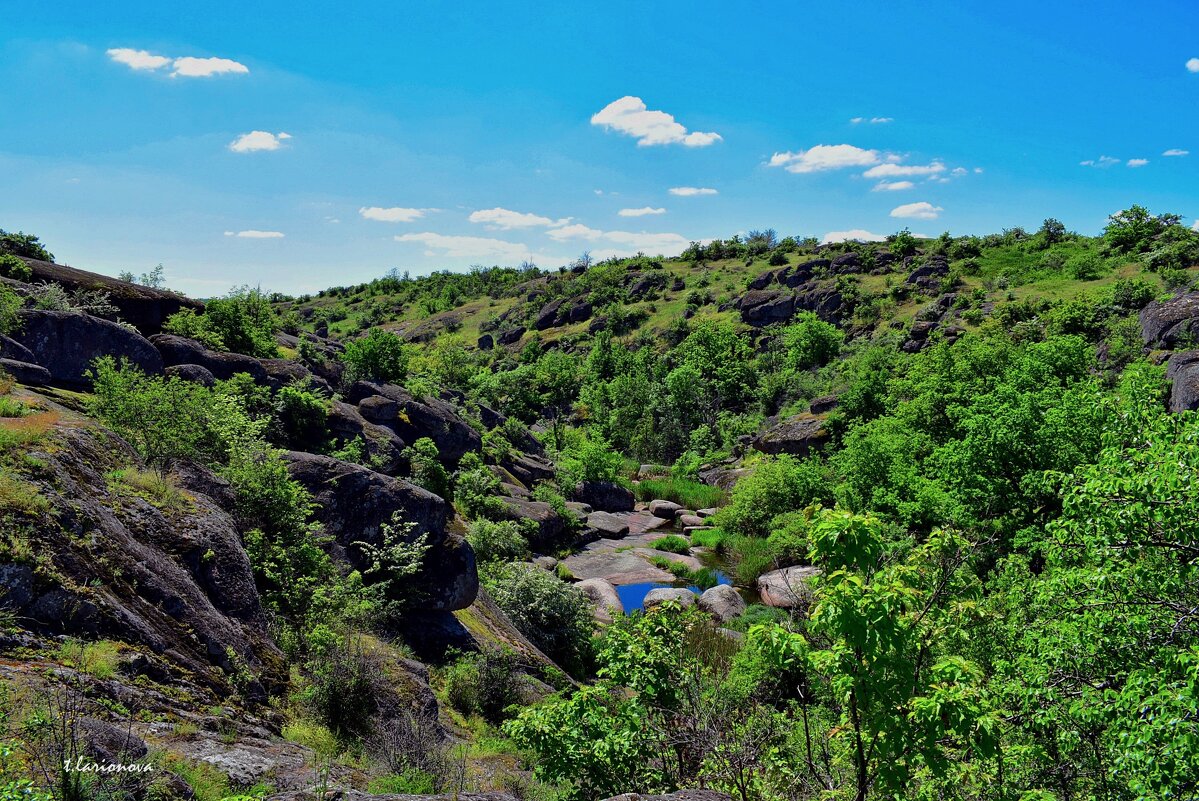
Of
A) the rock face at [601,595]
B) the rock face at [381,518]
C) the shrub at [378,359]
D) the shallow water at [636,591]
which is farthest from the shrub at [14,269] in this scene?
the shallow water at [636,591]

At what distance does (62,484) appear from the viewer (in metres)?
10.4

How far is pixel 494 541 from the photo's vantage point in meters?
28.8

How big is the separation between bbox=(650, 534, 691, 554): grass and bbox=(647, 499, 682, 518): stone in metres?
7.13

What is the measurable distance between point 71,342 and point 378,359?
18.4m

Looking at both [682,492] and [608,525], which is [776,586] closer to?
[608,525]

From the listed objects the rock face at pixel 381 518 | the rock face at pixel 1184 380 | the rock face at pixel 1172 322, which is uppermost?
A: the rock face at pixel 1172 322

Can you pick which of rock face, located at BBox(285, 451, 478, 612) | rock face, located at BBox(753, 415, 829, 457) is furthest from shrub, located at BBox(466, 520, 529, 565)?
rock face, located at BBox(753, 415, 829, 457)

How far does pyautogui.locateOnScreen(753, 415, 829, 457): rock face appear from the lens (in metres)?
45.9

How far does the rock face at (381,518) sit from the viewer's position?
59.1 ft

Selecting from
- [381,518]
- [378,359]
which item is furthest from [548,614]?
[378,359]

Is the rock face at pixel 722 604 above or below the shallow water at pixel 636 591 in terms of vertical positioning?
above

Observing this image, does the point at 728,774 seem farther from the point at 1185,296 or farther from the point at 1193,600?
the point at 1185,296

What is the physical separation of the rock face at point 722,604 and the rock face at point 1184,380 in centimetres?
1854

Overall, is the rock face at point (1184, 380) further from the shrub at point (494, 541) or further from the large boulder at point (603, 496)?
the large boulder at point (603, 496)
